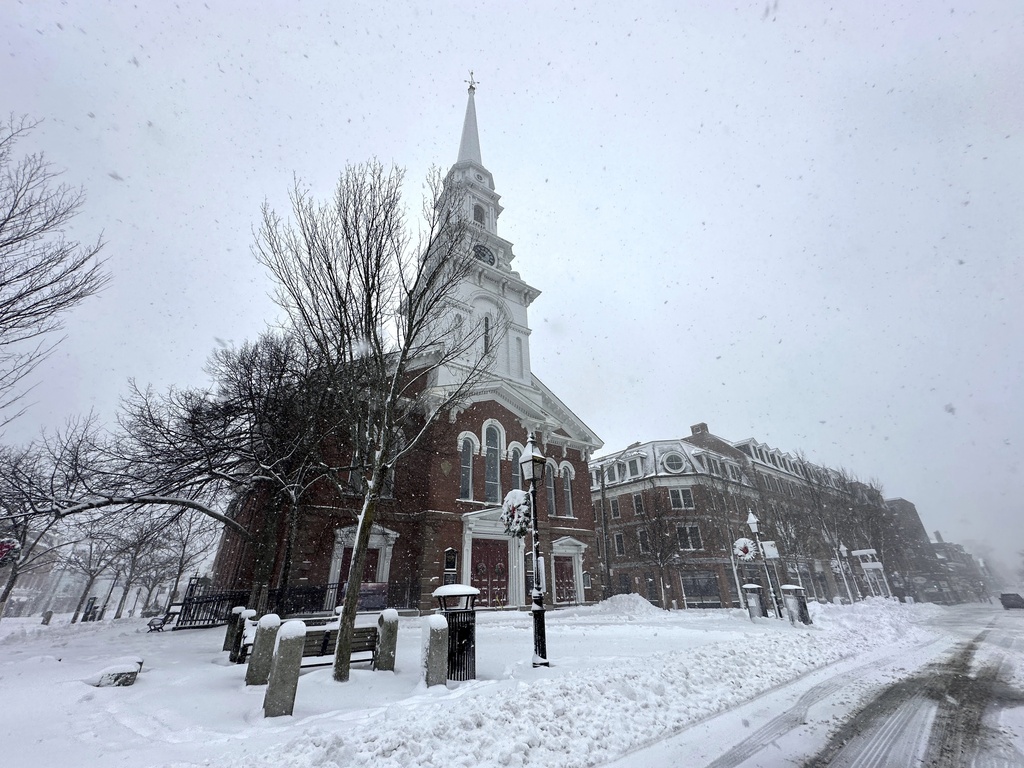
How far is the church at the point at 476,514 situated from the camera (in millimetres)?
17812

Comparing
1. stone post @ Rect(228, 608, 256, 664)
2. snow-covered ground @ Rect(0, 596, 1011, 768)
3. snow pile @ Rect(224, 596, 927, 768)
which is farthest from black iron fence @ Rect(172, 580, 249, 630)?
snow pile @ Rect(224, 596, 927, 768)

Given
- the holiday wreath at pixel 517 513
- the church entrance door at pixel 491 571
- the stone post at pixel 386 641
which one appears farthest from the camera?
the church entrance door at pixel 491 571

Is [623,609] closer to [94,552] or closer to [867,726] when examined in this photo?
[867,726]

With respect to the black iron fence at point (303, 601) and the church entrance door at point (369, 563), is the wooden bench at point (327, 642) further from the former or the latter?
the church entrance door at point (369, 563)

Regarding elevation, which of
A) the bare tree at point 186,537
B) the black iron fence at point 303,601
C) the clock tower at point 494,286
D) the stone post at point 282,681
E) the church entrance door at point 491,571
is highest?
the clock tower at point 494,286

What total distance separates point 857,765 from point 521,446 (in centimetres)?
1953

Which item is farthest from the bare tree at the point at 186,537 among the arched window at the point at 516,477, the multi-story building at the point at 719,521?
the multi-story building at the point at 719,521

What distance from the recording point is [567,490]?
2525 cm

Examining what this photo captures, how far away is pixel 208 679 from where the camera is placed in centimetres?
695

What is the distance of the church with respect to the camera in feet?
58.4

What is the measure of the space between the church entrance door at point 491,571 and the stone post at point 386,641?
12896 millimetres

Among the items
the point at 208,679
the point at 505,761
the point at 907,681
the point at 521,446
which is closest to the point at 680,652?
the point at 907,681

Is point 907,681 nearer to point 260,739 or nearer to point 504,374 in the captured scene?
point 260,739

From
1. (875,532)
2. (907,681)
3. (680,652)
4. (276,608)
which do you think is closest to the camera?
(907,681)
